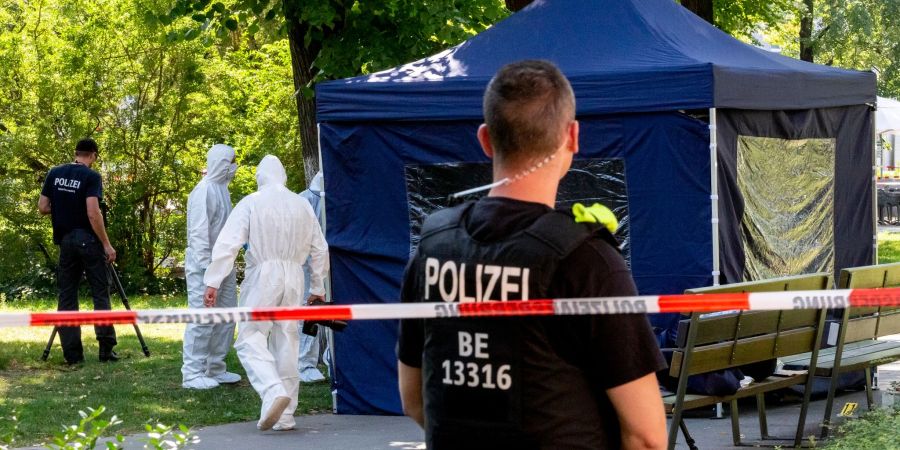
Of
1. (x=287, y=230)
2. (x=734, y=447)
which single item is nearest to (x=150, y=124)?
(x=287, y=230)

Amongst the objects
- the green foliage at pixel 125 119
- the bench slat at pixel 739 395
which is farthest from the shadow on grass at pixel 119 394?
the green foliage at pixel 125 119

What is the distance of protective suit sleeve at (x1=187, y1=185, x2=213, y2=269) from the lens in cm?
1084

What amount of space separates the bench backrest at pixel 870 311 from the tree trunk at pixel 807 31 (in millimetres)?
19902

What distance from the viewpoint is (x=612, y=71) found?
8578 millimetres

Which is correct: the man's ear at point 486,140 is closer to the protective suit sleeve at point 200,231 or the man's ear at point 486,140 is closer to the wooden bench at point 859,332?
the wooden bench at point 859,332

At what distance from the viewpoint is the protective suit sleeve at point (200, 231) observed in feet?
35.6

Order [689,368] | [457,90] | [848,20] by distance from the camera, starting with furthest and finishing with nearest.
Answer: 1. [848,20]
2. [457,90]
3. [689,368]

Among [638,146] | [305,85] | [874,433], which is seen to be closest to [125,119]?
[305,85]

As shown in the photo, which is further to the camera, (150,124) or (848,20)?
(848,20)

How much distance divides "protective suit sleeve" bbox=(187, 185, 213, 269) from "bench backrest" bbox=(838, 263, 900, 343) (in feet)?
17.8

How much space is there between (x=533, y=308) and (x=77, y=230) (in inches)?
390

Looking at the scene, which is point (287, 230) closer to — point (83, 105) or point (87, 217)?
point (87, 217)

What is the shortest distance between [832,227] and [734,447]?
3.04m

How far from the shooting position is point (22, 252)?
2198 centimetres
